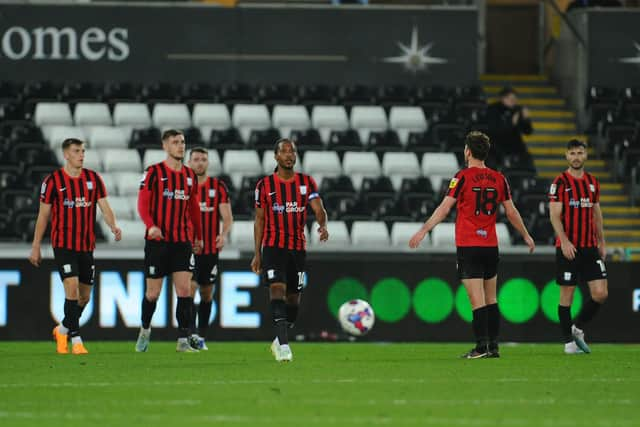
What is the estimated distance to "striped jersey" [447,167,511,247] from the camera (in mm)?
11516

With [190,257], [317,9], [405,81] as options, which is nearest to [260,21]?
[317,9]

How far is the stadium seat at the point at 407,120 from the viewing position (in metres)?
21.7

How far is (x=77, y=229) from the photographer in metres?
12.8

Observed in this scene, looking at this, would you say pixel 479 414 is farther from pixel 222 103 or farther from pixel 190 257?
pixel 222 103

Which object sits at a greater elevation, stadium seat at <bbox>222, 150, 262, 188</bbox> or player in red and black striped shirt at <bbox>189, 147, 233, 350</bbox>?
stadium seat at <bbox>222, 150, 262, 188</bbox>

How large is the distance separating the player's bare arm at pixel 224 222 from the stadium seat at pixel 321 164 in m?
5.77

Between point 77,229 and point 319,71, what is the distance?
37.2 feet

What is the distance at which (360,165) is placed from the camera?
791 inches

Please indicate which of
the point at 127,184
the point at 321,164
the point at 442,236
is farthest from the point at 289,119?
the point at 442,236

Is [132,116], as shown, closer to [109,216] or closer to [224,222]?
[224,222]

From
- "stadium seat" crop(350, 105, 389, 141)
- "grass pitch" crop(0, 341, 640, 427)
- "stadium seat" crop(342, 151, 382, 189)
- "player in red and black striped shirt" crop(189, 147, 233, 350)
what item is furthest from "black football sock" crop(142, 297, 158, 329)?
"stadium seat" crop(350, 105, 389, 141)

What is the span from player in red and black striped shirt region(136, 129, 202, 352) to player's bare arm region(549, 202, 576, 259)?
3.39 meters

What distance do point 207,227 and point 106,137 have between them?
6.61 m

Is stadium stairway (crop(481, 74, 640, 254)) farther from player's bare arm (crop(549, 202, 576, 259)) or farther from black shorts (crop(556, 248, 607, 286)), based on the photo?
player's bare arm (crop(549, 202, 576, 259))
